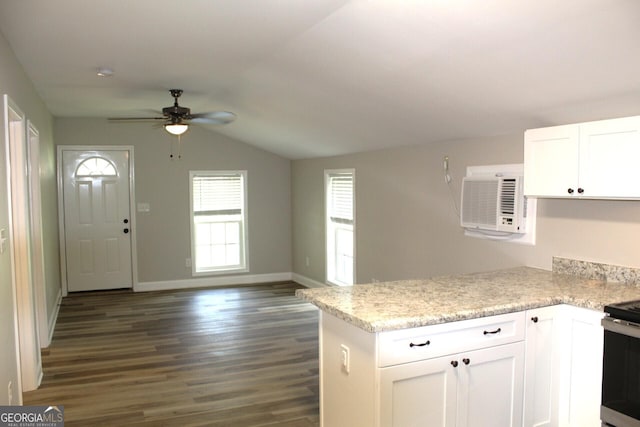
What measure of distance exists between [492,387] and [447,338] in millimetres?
439

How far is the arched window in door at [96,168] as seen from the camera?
23.8 feet

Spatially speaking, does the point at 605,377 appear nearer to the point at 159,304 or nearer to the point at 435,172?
the point at 435,172

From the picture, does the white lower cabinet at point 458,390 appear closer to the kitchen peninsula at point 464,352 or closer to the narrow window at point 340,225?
the kitchen peninsula at point 464,352

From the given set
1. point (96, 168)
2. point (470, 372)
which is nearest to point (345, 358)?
point (470, 372)

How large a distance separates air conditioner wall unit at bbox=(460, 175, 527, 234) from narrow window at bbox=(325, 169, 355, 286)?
88.2 inches

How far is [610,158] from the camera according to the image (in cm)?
284

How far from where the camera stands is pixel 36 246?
464 cm

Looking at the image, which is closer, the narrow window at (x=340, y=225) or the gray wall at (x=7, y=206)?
the gray wall at (x=7, y=206)

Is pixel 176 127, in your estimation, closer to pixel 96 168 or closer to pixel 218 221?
pixel 96 168

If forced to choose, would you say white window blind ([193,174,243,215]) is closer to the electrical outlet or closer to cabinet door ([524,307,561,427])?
the electrical outlet

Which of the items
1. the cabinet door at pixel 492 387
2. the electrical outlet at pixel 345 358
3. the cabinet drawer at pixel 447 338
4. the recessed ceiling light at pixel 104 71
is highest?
the recessed ceiling light at pixel 104 71

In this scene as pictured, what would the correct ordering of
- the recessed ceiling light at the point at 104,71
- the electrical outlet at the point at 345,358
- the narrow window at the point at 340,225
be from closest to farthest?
the electrical outlet at the point at 345,358
the recessed ceiling light at the point at 104,71
the narrow window at the point at 340,225

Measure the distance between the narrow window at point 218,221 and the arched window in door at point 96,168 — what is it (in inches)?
44.9

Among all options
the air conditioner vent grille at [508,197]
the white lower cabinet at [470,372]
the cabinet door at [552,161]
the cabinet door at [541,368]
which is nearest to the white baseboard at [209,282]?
the air conditioner vent grille at [508,197]
